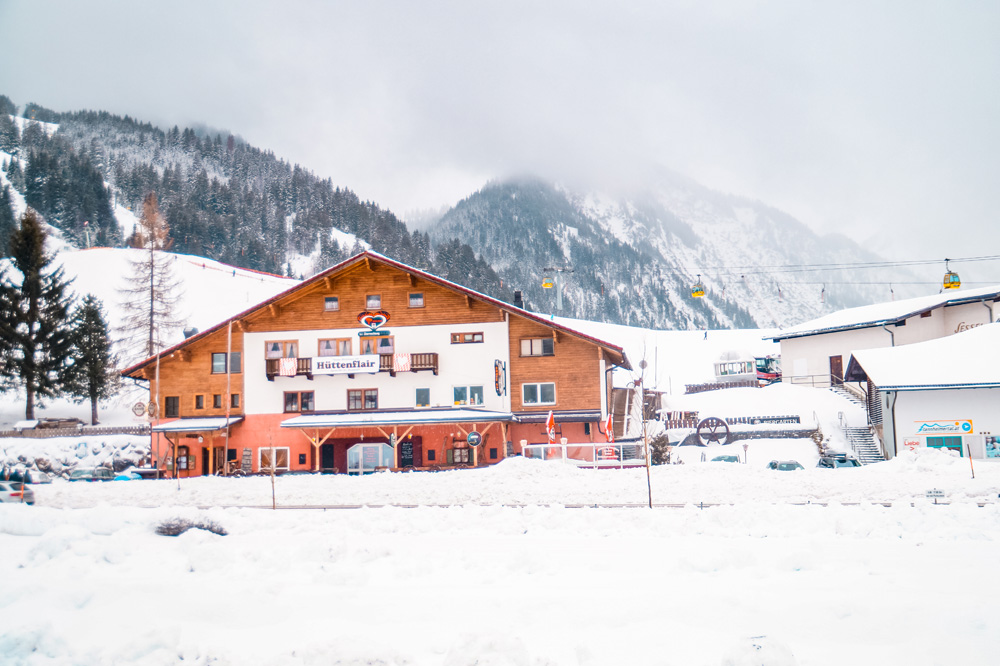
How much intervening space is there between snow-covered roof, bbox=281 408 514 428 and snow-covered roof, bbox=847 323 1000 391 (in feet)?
63.5

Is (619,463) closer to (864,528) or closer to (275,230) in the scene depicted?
(864,528)

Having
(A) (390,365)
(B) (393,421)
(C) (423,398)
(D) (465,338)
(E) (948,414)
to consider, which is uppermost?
(D) (465,338)

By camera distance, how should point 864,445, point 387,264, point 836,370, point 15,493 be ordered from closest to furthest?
1. point 15,493
2. point 864,445
3. point 387,264
4. point 836,370

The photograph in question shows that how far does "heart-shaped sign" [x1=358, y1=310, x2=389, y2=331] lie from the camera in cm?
4141

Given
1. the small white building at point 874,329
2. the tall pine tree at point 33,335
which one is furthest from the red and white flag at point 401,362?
the tall pine tree at point 33,335

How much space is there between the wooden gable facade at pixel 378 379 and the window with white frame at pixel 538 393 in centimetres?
6

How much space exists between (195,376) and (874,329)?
144 feet

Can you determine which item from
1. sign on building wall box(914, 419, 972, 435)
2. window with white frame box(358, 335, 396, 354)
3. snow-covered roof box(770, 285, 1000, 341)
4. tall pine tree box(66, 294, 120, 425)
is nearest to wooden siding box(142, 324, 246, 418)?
Result: window with white frame box(358, 335, 396, 354)

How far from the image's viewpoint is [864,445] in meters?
38.6

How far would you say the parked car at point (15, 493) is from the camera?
2150cm

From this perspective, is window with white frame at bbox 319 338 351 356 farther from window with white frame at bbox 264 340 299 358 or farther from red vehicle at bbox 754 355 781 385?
red vehicle at bbox 754 355 781 385

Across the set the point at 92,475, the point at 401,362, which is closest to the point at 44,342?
the point at 92,475

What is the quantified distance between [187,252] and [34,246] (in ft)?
299

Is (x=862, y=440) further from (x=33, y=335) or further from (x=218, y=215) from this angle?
(x=218, y=215)
